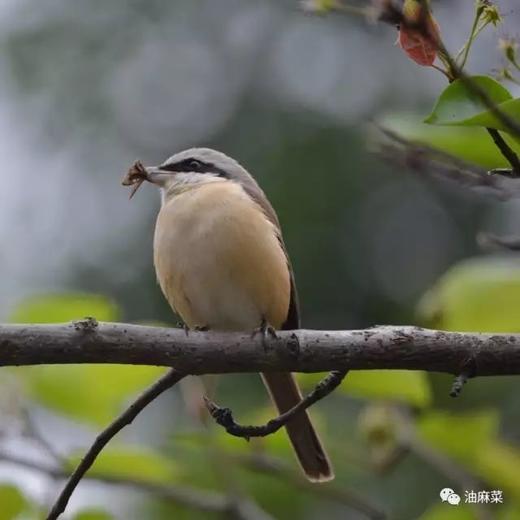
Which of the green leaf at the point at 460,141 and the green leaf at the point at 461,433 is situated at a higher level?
the green leaf at the point at 460,141

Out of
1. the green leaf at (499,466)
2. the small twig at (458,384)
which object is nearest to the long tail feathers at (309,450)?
the green leaf at (499,466)

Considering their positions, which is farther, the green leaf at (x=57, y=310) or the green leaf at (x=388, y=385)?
the green leaf at (x=57, y=310)

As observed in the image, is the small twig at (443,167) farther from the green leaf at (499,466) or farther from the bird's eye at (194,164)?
the bird's eye at (194,164)

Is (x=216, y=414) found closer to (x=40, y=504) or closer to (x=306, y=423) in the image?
(x=40, y=504)

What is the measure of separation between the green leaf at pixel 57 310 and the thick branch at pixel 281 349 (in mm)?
740

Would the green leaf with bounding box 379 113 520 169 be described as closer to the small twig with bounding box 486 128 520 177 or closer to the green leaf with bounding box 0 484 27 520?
the small twig with bounding box 486 128 520 177

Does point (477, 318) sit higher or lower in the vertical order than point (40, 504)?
higher

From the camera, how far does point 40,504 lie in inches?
137

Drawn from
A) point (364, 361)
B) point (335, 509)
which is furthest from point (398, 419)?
point (335, 509)

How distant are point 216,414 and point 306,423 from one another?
129 centimetres

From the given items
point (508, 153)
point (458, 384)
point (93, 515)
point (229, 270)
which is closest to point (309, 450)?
point (229, 270)

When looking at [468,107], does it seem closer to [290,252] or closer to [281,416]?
[281,416]

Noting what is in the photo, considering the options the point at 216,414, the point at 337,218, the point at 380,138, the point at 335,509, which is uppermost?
the point at 380,138

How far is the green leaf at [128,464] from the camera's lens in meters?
3.50
